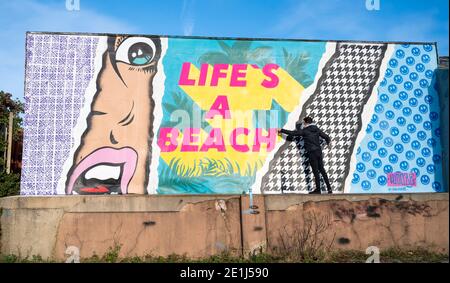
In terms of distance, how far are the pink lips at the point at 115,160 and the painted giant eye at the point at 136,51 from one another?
210 cm

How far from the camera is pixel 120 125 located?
812cm

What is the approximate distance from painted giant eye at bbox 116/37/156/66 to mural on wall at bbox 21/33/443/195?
0.02 metres

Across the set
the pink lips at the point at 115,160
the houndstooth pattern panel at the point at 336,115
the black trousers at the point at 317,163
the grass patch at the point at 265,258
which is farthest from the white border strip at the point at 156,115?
the black trousers at the point at 317,163

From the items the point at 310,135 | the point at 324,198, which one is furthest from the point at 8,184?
the point at 324,198

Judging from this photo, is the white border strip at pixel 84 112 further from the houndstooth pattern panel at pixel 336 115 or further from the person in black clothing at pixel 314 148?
the person in black clothing at pixel 314 148

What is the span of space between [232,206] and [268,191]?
1747mm

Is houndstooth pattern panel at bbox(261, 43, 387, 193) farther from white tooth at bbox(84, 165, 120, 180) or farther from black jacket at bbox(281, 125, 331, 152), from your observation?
white tooth at bbox(84, 165, 120, 180)

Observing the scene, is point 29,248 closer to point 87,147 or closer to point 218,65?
point 87,147

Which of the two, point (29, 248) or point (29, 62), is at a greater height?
point (29, 62)

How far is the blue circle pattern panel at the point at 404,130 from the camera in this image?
333 inches

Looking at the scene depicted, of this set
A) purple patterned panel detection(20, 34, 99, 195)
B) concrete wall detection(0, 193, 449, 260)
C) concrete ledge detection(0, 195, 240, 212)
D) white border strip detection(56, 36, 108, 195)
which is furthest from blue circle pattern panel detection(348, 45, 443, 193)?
purple patterned panel detection(20, 34, 99, 195)

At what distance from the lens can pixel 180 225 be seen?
6.62m
